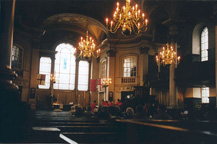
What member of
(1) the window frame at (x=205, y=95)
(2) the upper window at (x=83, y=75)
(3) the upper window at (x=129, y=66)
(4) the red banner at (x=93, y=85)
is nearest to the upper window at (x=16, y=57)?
(4) the red banner at (x=93, y=85)

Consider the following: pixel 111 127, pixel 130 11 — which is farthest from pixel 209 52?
pixel 111 127

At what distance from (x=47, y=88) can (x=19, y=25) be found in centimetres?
817

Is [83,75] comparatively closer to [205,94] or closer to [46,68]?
[46,68]

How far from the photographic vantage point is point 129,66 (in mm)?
22453

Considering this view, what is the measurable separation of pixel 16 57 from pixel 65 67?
315 inches

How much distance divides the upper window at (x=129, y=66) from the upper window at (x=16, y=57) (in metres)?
9.38

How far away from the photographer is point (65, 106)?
23953 mm

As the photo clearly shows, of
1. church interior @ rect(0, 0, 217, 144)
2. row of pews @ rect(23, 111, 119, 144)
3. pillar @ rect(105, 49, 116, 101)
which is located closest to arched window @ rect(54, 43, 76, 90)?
church interior @ rect(0, 0, 217, 144)

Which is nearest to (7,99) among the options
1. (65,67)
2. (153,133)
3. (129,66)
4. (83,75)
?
(153,133)

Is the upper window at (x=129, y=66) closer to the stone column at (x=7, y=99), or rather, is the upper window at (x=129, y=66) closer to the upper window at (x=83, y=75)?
the upper window at (x=83, y=75)

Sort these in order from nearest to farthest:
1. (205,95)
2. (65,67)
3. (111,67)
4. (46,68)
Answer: (205,95) < (111,67) < (46,68) < (65,67)

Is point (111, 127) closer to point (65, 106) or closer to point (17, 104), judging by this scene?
point (17, 104)

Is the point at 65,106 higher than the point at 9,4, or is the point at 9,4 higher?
the point at 9,4

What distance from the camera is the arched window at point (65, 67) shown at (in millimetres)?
25953
